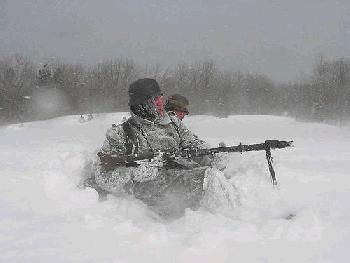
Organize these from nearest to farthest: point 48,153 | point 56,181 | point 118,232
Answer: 1. point 118,232
2. point 56,181
3. point 48,153

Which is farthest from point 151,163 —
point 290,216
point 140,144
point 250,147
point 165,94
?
point 165,94

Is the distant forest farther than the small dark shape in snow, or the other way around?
the distant forest

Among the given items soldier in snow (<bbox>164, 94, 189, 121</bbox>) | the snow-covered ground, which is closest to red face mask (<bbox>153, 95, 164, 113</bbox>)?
the snow-covered ground

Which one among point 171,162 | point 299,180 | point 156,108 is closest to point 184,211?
point 171,162

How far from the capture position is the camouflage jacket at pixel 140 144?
522cm

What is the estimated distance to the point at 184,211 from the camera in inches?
192

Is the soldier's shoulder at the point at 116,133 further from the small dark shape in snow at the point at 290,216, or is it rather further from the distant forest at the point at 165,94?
the distant forest at the point at 165,94

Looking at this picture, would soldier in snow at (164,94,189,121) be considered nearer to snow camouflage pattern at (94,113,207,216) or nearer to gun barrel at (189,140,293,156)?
snow camouflage pattern at (94,113,207,216)

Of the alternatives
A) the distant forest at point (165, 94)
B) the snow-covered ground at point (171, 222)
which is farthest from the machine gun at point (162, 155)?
the distant forest at point (165, 94)

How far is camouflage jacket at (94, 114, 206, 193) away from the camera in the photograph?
522 centimetres

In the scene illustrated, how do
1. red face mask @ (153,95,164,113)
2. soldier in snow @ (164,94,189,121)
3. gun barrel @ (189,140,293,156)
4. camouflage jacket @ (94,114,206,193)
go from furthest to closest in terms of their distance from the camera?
soldier in snow @ (164,94,189,121) → red face mask @ (153,95,164,113) → camouflage jacket @ (94,114,206,193) → gun barrel @ (189,140,293,156)

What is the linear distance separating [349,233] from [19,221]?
3.13 meters

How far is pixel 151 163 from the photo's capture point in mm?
5156

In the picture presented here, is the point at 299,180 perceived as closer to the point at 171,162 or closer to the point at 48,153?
the point at 171,162
